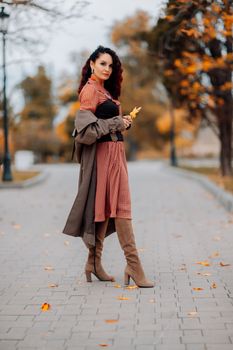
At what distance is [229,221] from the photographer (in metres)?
12.0

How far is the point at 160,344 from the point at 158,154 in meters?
64.7

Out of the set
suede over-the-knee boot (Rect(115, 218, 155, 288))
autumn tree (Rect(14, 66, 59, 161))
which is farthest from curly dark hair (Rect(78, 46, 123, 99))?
autumn tree (Rect(14, 66, 59, 161))

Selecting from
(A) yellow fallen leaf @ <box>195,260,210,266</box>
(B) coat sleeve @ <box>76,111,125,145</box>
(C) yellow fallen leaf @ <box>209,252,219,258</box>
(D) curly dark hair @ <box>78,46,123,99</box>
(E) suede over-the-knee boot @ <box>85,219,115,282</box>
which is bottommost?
(C) yellow fallen leaf @ <box>209,252,219,258</box>

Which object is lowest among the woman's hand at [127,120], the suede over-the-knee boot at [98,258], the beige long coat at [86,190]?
the suede over-the-knee boot at [98,258]

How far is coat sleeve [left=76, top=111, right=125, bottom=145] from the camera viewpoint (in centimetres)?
627

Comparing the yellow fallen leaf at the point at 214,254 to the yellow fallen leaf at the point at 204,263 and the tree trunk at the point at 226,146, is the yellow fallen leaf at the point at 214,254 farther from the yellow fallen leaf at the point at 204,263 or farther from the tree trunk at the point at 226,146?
the tree trunk at the point at 226,146

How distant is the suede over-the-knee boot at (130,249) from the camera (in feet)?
21.2

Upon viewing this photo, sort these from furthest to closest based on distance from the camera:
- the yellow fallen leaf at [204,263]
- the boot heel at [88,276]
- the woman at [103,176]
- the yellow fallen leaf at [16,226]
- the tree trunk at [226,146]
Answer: the tree trunk at [226,146] → the yellow fallen leaf at [16,226] → the yellow fallen leaf at [204,263] → the boot heel at [88,276] → the woman at [103,176]

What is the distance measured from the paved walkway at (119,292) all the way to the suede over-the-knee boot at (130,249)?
12cm

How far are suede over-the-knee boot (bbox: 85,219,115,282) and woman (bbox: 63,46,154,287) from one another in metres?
0.08

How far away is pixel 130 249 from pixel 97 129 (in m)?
1.09

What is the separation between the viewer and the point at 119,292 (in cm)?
638

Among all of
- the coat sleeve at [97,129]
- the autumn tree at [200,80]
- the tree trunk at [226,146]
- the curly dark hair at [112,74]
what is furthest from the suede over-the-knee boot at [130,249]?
the tree trunk at [226,146]

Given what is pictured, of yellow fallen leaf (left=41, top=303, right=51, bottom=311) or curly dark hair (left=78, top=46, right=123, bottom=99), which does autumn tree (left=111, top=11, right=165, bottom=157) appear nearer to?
curly dark hair (left=78, top=46, right=123, bottom=99)
